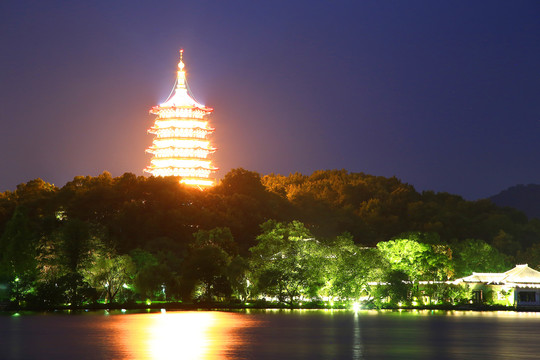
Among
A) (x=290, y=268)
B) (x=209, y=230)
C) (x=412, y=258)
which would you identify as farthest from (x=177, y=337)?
(x=209, y=230)

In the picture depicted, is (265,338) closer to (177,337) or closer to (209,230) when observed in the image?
(177,337)

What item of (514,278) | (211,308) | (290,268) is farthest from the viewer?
(514,278)

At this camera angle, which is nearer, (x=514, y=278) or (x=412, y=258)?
(x=412, y=258)

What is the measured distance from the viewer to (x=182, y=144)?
339 feet

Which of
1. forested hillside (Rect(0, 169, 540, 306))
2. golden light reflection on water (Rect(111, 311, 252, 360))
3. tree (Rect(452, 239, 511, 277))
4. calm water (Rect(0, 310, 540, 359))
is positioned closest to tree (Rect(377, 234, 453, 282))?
forested hillside (Rect(0, 169, 540, 306))

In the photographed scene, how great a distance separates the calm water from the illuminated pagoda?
5249cm

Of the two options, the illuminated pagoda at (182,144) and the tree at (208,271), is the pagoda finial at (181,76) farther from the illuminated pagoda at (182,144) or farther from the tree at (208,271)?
the tree at (208,271)

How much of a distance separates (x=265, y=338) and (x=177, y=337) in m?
3.59

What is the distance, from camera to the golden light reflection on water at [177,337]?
1141 inches

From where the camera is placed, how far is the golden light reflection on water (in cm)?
2898

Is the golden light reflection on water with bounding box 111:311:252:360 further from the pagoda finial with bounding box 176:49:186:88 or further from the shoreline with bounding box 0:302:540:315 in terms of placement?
the pagoda finial with bounding box 176:49:186:88

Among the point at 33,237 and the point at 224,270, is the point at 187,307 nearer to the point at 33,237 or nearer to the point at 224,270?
the point at 224,270

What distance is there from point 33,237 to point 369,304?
25292 mm

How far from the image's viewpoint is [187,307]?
63688 millimetres
